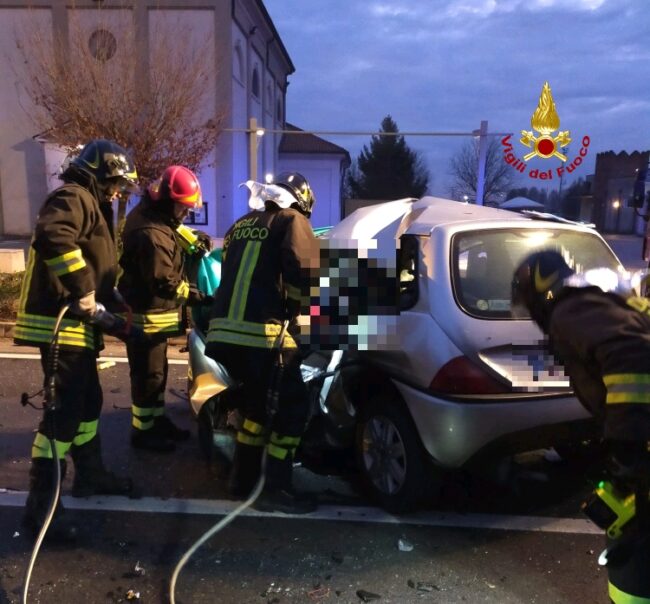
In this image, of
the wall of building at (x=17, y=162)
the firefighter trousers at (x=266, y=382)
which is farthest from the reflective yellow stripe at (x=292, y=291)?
the wall of building at (x=17, y=162)

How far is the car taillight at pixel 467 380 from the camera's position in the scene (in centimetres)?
297

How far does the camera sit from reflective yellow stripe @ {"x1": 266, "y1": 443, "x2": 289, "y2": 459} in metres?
3.52

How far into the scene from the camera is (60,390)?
10.6ft

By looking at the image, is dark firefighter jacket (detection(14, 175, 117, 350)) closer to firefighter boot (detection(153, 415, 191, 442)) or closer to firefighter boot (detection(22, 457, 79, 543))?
firefighter boot (detection(22, 457, 79, 543))

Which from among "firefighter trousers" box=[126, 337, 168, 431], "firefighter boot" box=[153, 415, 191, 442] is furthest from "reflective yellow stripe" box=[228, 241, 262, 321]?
"firefighter boot" box=[153, 415, 191, 442]

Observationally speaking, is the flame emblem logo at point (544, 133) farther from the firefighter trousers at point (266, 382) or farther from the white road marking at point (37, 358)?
the firefighter trousers at point (266, 382)

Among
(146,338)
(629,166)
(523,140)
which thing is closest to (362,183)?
(629,166)

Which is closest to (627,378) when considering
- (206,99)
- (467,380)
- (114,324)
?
(467,380)

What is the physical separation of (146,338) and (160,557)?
1.59m

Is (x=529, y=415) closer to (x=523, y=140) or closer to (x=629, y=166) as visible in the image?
(x=523, y=140)

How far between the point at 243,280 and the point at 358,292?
0.61 metres

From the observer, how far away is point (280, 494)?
355 cm

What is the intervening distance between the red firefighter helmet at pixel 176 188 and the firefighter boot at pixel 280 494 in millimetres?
1777

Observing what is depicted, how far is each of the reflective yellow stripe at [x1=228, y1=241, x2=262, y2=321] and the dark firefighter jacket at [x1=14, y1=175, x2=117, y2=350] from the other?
0.72m
